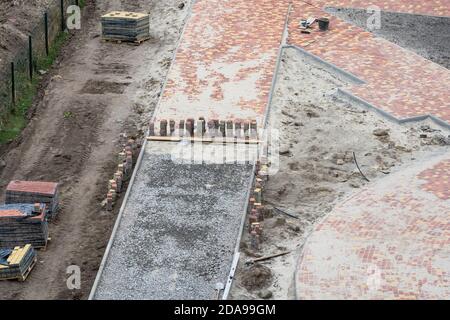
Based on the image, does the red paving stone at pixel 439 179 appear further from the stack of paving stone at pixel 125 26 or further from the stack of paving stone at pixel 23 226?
the stack of paving stone at pixel 125 26

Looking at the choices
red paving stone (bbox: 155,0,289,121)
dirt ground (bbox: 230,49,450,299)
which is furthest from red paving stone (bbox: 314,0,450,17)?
dirt ground (bbox: 230,49,450,299)

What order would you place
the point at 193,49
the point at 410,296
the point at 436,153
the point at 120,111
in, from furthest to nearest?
the point at 193,49 < the point at 120,111 < the point at 436,153 < the point at 410,296

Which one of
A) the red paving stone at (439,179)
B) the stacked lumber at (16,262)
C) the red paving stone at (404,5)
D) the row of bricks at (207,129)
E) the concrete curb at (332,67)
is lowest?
the stacked lumber at (16,262)

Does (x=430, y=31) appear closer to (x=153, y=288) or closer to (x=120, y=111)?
(x=120, y=111)

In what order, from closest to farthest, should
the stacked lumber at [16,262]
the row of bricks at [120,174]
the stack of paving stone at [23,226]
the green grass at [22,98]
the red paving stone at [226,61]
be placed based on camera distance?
1. the stacked lumber at [16,262]
2. the stack of paving stone at [23,226]
3. the row of bricks at [120,174]
4. the green grass at [22,98]
5. the red paving stone at [226,61]

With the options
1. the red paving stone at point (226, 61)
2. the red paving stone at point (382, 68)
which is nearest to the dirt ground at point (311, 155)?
the red paving stone at point (382, 68)

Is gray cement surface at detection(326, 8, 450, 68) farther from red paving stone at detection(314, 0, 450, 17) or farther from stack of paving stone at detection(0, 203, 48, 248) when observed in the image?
stack of paving stone at detection(0, 203, 48, 248)

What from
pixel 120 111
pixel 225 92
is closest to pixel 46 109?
pixel 120 111
